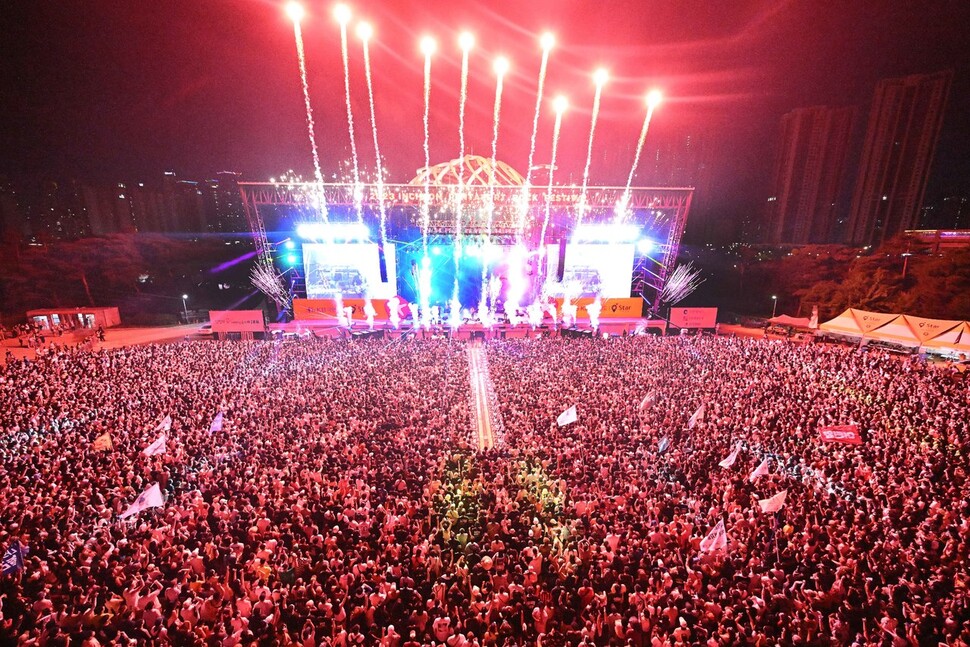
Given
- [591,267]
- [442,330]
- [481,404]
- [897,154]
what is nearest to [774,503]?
[481,404]

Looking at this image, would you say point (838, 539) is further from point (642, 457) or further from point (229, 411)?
point (229, 411)

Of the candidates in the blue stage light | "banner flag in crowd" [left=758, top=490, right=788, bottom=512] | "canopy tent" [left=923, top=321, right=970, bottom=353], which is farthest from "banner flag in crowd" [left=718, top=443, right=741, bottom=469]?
the blue stage light

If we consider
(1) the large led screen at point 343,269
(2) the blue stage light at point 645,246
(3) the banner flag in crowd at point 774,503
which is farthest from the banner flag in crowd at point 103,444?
(2) the blue stage light at point 645,246

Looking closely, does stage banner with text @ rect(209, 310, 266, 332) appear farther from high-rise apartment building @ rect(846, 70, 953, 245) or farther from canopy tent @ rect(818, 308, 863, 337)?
high-rise apartment building @ rect(846, 70, 953, 245)

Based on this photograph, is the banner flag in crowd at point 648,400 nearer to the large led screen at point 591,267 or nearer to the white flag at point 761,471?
the white flag at point 761,471

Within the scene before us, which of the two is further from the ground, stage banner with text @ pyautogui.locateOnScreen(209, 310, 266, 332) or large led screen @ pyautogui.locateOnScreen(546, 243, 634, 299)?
large led screen @ pyautogui.locateOnScreen(546, 243, 634, 299)

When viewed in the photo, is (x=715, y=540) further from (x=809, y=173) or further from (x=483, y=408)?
(x=809, y=173)

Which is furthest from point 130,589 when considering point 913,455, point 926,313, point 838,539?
point 926,313
